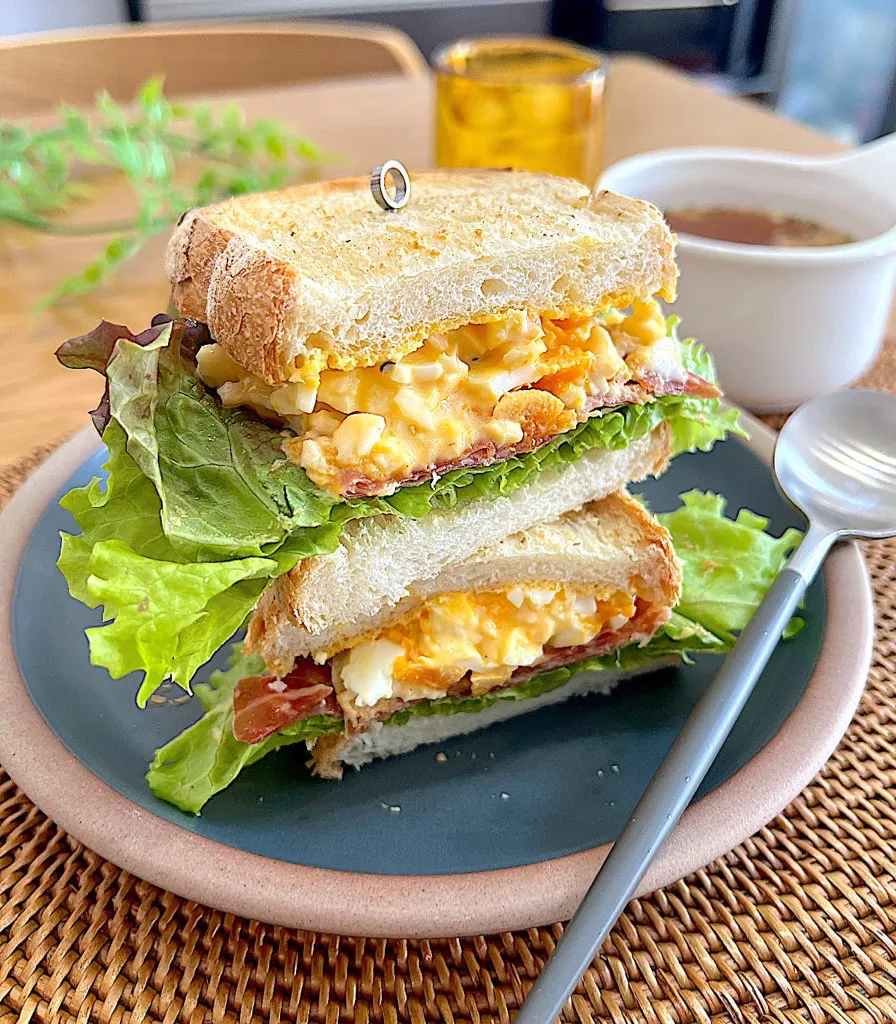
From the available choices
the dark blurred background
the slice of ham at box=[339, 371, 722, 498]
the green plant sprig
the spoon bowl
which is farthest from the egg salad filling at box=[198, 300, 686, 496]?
the dark blurred background

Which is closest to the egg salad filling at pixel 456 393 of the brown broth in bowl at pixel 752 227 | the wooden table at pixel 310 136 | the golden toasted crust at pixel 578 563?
the golden toasted crust at pixel 578 563

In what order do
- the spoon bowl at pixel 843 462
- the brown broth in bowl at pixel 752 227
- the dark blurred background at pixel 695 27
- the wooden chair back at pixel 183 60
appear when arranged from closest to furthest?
1. the spoon bowl at pixel 843 462
2. the brown broth in bowl at pixel 752 227
3. the wooden chair back at pixel 183 60
4. the dark blurred background at pixel 695 27

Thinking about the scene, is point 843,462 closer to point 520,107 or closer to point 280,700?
point 280,700

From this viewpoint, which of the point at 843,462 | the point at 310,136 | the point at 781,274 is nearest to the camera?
the point at 843,462

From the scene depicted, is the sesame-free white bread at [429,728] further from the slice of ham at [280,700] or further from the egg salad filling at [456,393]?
the egg salad filling at [456,393]

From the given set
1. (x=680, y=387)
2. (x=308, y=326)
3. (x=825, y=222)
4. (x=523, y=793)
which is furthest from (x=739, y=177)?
(x=523, y=793)

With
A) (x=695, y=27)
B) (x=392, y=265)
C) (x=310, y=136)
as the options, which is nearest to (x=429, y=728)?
(x=392, y=265)

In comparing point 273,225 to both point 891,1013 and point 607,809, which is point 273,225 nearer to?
point 607,809
